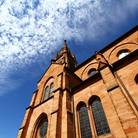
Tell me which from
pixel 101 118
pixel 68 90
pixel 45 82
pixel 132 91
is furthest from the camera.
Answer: pixel 45 82

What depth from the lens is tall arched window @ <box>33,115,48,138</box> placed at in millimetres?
12730

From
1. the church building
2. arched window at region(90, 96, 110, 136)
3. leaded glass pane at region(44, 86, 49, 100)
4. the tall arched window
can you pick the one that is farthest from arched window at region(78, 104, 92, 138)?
leaded glass pane at region(44, 86, 49, 100)

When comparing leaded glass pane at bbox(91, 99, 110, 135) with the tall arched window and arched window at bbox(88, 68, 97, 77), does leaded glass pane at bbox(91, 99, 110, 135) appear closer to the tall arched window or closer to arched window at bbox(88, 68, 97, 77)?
the tall arched window

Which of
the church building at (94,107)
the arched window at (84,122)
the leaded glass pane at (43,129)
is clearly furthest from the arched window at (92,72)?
the leaded glass pane at (43,129)

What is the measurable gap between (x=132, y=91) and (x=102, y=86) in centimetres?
249

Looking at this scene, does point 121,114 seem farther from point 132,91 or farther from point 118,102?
point 132,91

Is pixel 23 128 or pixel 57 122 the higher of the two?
pixel 23 128

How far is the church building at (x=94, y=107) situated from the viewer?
8.16 meters

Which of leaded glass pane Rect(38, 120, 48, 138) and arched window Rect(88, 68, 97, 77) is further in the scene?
arched window Rect(88, 68, 97, 77)

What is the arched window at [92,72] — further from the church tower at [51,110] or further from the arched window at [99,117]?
the arched window at [99,117]

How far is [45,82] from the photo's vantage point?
693 inches

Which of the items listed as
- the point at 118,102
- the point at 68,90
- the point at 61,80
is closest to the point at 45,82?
the point at 61,80

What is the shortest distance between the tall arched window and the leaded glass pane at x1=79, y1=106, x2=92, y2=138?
3843 millimetres

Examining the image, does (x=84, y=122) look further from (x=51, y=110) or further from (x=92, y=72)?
(x=92, y=72)
